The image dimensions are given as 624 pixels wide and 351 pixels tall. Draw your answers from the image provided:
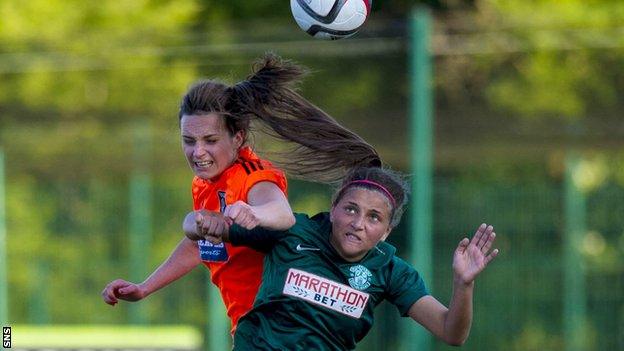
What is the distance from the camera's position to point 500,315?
11.6 meters

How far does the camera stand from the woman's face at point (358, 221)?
4.61 m

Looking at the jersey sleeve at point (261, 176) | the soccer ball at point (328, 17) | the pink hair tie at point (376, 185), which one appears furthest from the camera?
the soccer ball at point (328, 17)

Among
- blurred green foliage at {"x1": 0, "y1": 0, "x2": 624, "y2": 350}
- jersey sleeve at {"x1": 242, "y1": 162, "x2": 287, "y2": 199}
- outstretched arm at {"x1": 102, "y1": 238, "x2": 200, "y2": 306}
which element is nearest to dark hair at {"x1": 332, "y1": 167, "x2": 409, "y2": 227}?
jersey sleeve at {"x1": 242, "y1": 162, "x2": 287, "y2": 199}

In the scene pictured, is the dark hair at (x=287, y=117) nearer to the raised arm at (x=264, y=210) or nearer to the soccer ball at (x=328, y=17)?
the raised arm at (x=264, y=210)

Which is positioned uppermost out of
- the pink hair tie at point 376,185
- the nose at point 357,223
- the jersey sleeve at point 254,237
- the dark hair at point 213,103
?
the dark hair at point 213,103

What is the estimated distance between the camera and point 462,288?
445 cm

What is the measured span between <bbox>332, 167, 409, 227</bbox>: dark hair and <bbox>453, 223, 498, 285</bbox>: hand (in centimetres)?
34

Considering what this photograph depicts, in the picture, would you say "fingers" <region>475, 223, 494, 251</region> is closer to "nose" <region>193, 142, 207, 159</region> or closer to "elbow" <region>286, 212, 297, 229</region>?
"elbow" <region>286, 212, 297, 229</region>

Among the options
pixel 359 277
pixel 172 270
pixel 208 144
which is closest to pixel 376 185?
pixel 359 277

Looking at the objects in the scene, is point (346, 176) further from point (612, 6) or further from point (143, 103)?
point (612, 6)

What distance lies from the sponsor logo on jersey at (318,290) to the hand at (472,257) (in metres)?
0.40

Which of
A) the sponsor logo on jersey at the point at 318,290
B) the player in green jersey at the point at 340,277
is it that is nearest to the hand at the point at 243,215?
the player in green jersey at the point at 340,277

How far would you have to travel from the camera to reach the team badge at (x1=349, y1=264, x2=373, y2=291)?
15.3ft

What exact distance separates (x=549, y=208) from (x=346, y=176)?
6.82m
